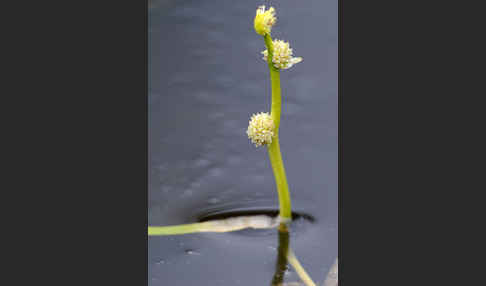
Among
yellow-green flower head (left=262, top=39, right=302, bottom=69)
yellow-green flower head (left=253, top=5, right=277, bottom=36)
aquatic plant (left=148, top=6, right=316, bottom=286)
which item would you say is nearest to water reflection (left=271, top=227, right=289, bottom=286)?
aquatic plant (left=148, top=6, right=316, bottom=286)

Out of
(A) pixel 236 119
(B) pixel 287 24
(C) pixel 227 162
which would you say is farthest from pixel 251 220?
(B) pixel 287 24

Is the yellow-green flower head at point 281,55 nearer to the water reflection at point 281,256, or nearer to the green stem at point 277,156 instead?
the green stem at point 277,156

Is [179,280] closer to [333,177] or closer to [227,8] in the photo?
[333,177]

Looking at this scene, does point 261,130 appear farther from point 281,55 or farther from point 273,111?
point 281,55

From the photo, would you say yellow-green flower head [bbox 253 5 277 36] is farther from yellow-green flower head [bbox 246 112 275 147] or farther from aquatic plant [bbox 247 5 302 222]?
yellow-green flower head [bbox 246 112 275 147]

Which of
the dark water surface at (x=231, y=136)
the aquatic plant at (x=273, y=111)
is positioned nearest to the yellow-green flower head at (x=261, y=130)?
the aquatic plant at (x=273, y=111)

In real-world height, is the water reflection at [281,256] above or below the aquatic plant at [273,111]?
below
